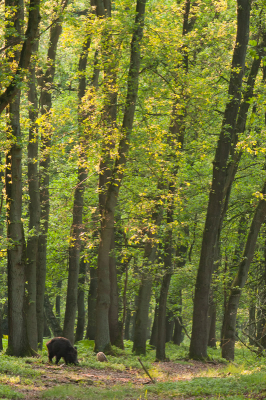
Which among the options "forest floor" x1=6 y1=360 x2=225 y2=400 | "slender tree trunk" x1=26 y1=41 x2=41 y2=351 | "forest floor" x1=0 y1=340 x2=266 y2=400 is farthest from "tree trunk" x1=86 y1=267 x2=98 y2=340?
"forest floor" x1=0 y1=340 x2=266 y2=400

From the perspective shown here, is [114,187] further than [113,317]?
No

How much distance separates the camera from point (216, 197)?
637 inches

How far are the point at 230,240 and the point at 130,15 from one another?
1243cm

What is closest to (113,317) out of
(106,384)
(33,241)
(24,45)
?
(33,241)

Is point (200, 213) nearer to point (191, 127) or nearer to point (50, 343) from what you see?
point (191, 127)

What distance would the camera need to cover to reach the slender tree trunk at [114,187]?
14.8 m

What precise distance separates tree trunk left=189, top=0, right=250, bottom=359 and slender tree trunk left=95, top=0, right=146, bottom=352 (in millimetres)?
3258

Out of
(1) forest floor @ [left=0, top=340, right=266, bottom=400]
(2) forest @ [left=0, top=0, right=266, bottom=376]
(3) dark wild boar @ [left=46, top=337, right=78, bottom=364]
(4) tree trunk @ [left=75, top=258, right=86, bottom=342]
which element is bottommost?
(4) tree trunk @ [left=75, top=258, right=86, bottom=342]

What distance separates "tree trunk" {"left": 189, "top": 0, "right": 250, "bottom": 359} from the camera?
15906mm

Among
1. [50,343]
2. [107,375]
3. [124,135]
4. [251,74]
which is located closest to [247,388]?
[107,375]

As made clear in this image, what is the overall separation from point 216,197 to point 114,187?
3.72 meters

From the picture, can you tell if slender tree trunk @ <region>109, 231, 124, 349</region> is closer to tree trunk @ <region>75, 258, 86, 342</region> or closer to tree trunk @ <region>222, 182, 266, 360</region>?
tree trunk @ <region>222, 182, 266, 360</region>

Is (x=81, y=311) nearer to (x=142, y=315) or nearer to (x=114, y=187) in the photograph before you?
(x=142, y=315)

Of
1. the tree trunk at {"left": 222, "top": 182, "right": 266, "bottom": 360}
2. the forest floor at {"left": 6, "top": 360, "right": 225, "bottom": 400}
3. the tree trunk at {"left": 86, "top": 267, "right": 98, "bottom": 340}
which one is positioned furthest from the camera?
the tree trunk at {"left": 86, "top": 267, "right": 98, "bottom": 340}
